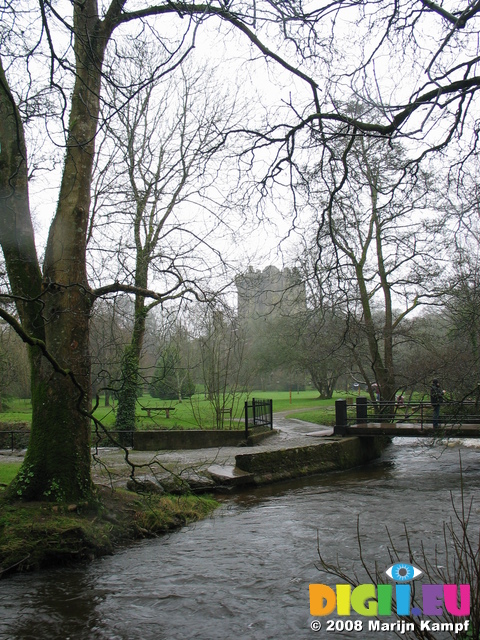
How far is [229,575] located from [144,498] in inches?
118

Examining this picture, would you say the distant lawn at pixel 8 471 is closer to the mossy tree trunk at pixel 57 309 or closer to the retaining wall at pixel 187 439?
the mossy tree trunk at pixel 57 309

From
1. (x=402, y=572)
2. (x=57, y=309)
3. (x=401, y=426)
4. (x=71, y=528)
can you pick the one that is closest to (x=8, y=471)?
(x=71, y=528)

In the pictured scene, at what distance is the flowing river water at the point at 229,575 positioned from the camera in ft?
17.7

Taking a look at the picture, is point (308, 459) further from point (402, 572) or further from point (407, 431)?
point (402, 572)

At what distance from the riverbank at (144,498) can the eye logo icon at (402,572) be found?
356cm

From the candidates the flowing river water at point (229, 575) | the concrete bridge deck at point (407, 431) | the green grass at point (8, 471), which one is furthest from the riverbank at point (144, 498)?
the green grass at point (8, 471)

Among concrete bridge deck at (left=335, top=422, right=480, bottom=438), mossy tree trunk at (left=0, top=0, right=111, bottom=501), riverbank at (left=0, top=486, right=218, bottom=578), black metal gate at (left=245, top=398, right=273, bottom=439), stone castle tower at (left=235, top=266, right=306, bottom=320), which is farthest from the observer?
black metal gate at (left=245, top=398, right=273, bottom=439)

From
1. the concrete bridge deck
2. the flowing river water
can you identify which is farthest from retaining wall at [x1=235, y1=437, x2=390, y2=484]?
the flowing river water

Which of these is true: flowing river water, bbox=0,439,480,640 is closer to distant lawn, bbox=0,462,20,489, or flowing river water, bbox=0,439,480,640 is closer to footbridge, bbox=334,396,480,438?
distant lawn, bbox=0,462,20,489

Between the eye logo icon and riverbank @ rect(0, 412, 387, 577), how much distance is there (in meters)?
3.56

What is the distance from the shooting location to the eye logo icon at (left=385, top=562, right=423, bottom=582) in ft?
19.2

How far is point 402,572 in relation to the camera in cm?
623

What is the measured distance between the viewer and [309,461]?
14883 millimetres

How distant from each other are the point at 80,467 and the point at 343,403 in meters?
11.4
